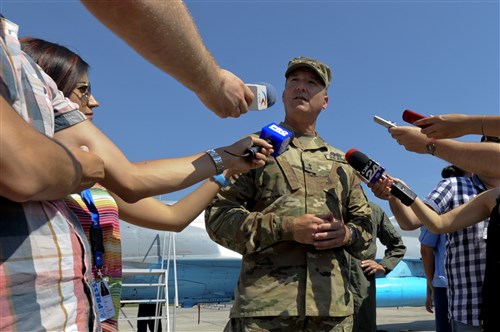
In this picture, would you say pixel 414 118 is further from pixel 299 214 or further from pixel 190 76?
pixel 190 76

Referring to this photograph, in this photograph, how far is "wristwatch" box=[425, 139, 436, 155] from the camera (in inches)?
115

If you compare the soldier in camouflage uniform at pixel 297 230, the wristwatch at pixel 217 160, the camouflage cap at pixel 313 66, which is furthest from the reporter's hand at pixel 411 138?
the wristwatch at pixel 217 160

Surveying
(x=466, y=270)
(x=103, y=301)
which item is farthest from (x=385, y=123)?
(x=103, y=301)

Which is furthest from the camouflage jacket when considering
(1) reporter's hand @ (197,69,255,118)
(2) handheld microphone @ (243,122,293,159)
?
(1) reporter's hand @ (197,69,255,118)

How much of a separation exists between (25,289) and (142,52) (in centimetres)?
58

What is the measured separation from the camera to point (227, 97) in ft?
5.08

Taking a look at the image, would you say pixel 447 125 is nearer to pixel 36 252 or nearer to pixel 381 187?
pixel 381 187

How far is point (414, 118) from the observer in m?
2.85

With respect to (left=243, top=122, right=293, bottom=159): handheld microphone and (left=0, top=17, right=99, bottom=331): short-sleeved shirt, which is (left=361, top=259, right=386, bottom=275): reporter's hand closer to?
(left=243, top=122, right=293, bottom=159): handheld microphone

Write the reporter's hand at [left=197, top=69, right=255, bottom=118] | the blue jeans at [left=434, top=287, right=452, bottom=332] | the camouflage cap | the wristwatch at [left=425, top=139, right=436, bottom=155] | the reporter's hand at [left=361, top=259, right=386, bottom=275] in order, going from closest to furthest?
1. the reporter's hand at [left=197, top=69, right=255, bottom=118]
2. the wristwatch at [left=425, top=139, right=436, bottom=155]
3. the camouflage cap
4. the blue jeans at [left=434, top=287, right=452, bottom=332]
5. the reporter's hand at [left=361, top=259, right=386, bottom=275]

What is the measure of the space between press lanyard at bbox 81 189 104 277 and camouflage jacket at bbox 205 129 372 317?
75cm

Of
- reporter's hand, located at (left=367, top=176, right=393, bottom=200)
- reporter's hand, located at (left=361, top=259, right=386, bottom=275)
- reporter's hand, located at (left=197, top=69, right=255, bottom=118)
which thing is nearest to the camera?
reporter's hand, located at (left=197, top=69, right=255, bottom=118)

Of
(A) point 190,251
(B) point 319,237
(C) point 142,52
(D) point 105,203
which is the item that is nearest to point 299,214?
(B) point 319,237

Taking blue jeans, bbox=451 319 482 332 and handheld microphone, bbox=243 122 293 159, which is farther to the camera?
blue jeans, bbox=451 319 482 332
